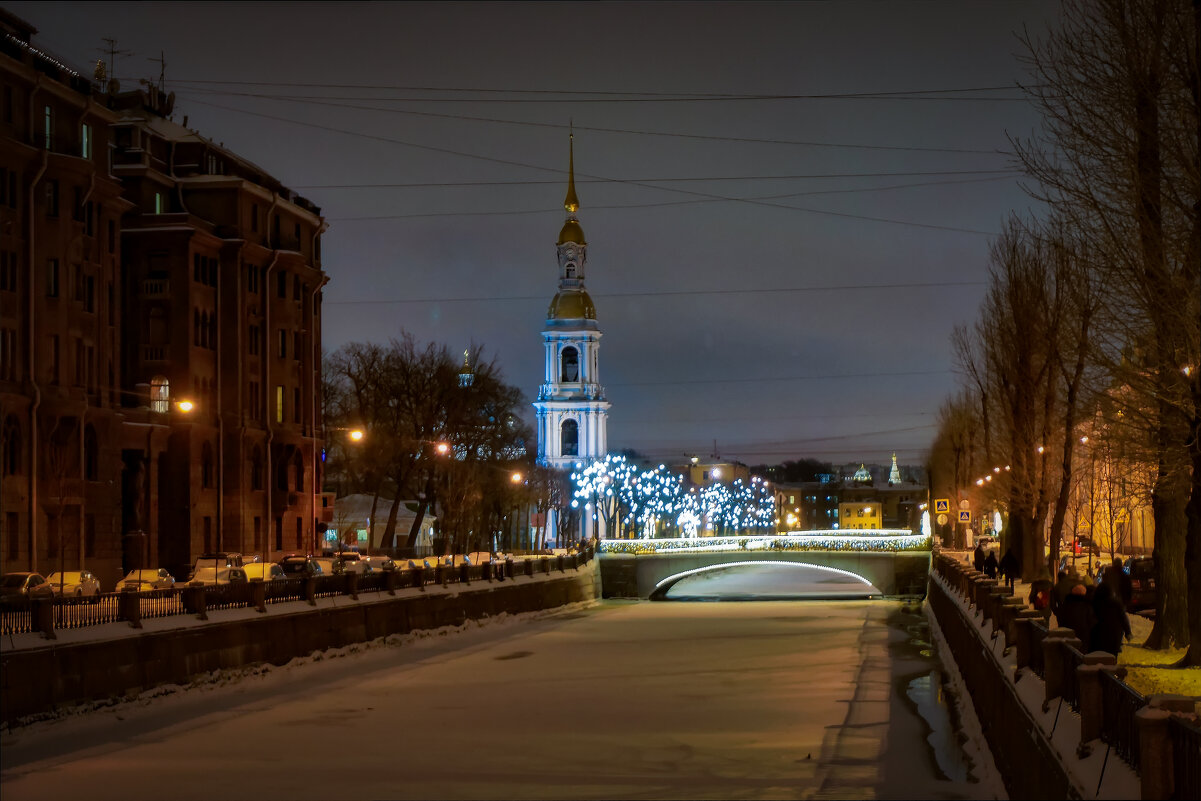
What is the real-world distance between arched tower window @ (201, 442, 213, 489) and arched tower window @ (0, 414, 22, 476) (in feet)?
61.1

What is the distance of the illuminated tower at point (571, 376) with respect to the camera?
570ft

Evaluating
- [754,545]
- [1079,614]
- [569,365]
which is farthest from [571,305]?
[1079,614]

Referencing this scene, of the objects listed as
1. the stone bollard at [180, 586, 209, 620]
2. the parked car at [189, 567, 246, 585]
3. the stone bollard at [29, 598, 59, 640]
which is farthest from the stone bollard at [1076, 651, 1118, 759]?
the parked car at [189, 567, 246, 585]

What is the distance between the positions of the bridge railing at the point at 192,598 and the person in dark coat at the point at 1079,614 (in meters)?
18.4

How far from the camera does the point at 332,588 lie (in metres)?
46.7

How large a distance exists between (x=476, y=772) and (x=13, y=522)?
30155 mm

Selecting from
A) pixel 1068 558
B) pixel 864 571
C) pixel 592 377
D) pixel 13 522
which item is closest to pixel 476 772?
pixel 13 522

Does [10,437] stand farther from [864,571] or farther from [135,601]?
[864,571]

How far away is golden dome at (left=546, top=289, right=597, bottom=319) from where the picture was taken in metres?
173

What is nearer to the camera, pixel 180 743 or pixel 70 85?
pixel 180 743

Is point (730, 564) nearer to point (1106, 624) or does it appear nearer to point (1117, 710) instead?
point (1106, 624)

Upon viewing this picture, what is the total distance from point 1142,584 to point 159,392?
41697 millimetres

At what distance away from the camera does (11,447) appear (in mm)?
49406

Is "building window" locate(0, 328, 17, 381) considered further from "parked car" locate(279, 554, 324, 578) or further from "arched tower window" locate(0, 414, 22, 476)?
"parked car" locate(279, 554, 324, 578)
